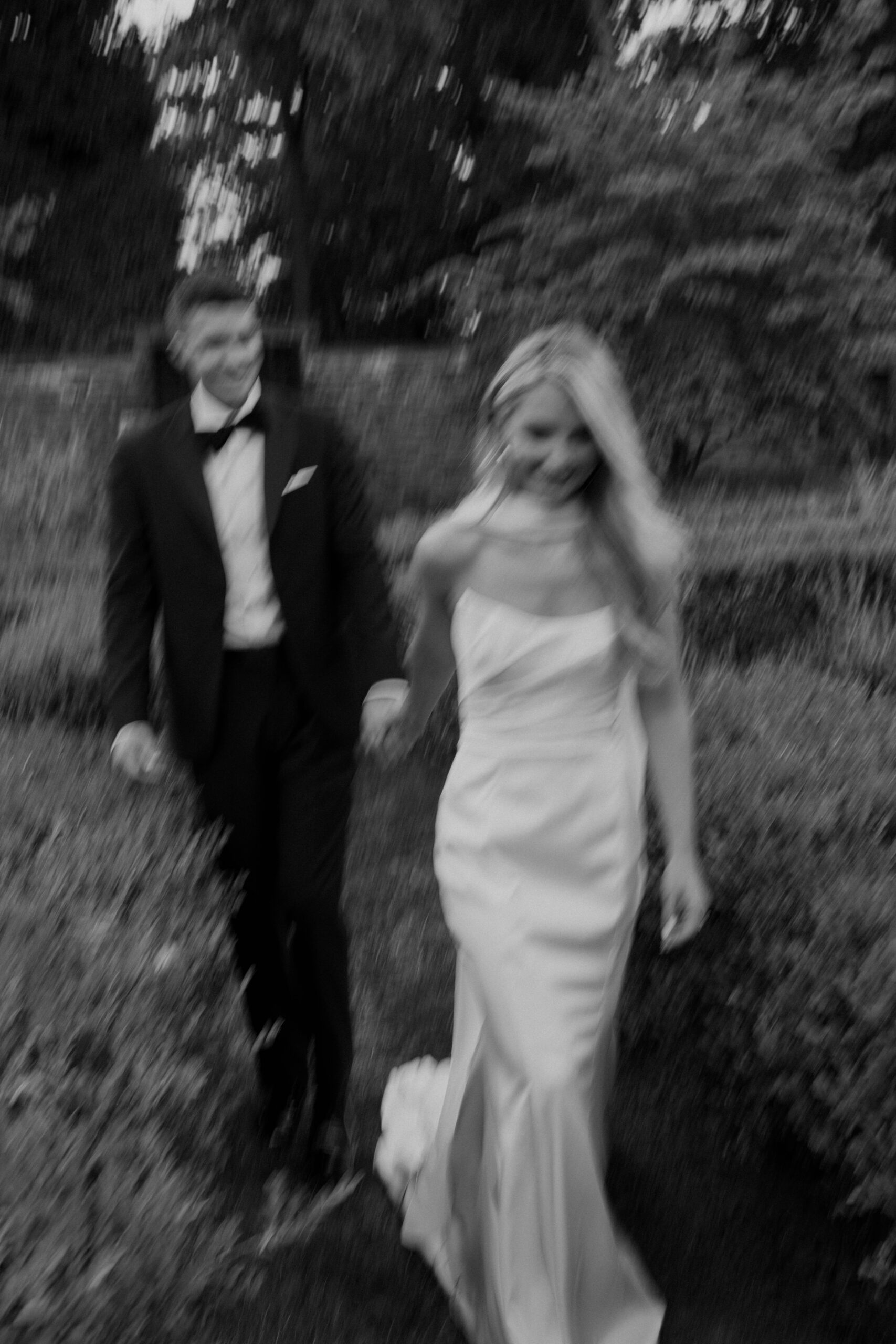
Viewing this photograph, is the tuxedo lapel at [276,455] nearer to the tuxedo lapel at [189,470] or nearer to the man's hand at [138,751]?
the tuxedo lapel at [189,470]

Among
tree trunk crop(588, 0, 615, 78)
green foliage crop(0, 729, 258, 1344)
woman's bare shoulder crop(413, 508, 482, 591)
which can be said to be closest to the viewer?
green foliage crop(0, 729, 258, 1344)

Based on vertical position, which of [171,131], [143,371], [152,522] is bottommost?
[143,371]

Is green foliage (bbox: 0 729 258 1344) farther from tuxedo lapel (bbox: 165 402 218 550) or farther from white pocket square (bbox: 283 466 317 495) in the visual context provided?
white pocket square (bbox: 283 466 317 495)

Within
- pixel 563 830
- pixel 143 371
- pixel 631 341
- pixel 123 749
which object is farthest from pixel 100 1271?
pixel 631 341

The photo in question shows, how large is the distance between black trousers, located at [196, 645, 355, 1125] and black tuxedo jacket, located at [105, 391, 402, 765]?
2.3 inches

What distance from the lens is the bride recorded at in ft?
8.87

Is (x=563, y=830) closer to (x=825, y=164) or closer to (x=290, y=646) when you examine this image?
(x=290, y=646)

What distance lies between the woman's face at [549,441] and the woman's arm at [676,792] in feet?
1.37

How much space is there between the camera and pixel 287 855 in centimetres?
332

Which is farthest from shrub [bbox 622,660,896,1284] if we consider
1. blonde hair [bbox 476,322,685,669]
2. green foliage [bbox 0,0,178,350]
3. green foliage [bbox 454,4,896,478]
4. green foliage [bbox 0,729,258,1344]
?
green foliage [bbox 0,0,178,350]

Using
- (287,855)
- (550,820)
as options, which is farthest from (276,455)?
(550,820)

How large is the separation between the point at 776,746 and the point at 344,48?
1845cm

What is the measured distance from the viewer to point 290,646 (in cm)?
326

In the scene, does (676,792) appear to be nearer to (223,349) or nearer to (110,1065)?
(110,1065)
